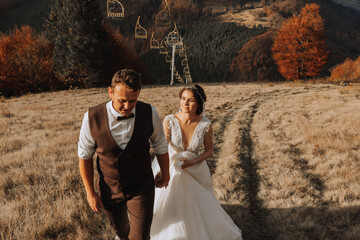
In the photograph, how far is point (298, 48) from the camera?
89.1 ft

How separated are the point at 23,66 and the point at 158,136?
25.6 meters

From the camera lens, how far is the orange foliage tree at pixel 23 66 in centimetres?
2152

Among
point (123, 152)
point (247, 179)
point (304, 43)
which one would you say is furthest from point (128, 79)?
point (304, 43)

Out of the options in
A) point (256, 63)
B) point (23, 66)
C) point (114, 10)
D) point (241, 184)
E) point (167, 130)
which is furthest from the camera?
point (256, 63)

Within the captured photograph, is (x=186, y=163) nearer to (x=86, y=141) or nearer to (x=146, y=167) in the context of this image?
(x=146, y=167)

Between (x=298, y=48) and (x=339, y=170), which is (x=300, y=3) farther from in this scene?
(x=339, y=170)

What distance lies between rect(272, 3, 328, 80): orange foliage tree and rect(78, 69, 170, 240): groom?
30.4 m

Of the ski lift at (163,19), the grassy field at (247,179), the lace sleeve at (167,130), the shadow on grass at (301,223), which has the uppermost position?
the ski lift at (163,19)

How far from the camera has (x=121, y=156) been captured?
208cm

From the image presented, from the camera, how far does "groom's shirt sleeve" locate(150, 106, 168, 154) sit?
2.25 m

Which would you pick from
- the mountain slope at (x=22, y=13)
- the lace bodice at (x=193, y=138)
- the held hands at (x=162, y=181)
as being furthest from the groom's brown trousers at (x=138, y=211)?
the mountain slope at (x=22, y=13)

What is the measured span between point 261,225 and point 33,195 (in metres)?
4.07

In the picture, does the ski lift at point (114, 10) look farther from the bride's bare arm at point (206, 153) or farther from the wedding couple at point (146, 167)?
the bride's bare arm at point (206, 153)

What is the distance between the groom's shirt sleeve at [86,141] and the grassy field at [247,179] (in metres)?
1.64
